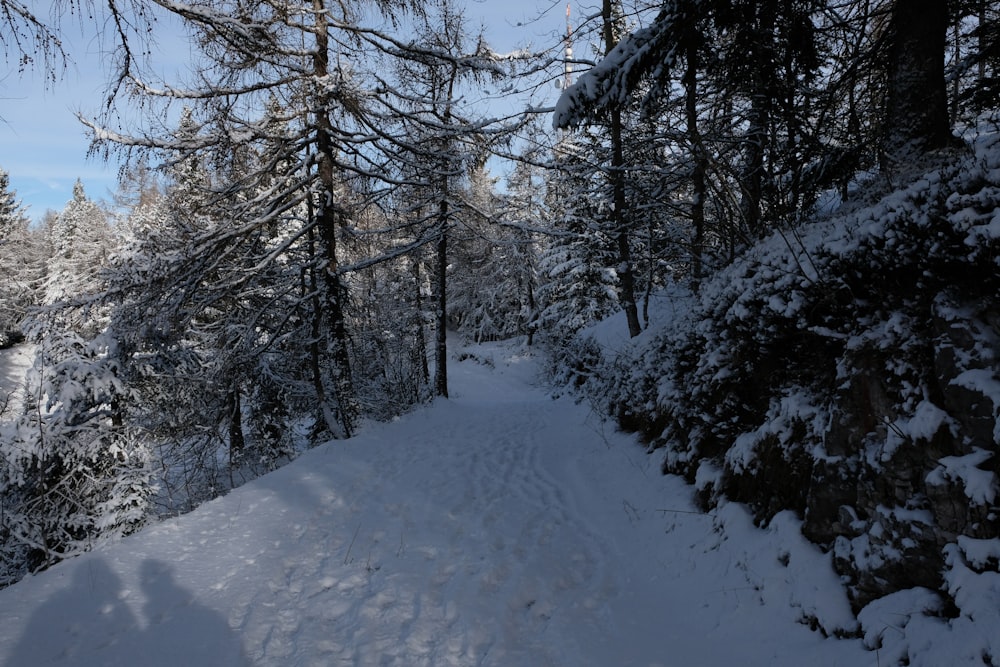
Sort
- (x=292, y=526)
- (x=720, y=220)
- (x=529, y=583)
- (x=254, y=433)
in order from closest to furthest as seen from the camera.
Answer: (x=529, y=583), (x=292, y=526), (x=720, y=220), (x=254, y=433)

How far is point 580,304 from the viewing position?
23031 mm

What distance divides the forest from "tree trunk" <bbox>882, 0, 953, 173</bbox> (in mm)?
29

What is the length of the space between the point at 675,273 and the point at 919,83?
8.37 metres

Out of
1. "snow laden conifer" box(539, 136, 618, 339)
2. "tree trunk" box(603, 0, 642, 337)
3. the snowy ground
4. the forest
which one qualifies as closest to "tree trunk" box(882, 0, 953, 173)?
the forest

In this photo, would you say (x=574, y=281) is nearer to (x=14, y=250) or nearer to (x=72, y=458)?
(x=72, y=458)

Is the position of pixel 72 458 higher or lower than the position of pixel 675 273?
lower

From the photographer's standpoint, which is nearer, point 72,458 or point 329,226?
point 72,458

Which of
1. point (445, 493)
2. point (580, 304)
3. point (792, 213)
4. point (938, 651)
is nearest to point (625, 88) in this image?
point (792, 213)

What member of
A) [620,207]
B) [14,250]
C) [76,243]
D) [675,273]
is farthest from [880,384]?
[14,250]

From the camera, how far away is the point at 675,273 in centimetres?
1359

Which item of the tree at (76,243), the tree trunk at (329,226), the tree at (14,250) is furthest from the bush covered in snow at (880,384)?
the tree at (14,250)

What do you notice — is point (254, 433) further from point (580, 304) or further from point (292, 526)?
point (580, 304)

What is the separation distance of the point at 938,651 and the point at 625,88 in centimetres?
658

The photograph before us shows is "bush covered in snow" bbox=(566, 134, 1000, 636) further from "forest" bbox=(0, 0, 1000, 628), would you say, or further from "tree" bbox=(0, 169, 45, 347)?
"tree" bbox=(0, 169, 45, 347)
